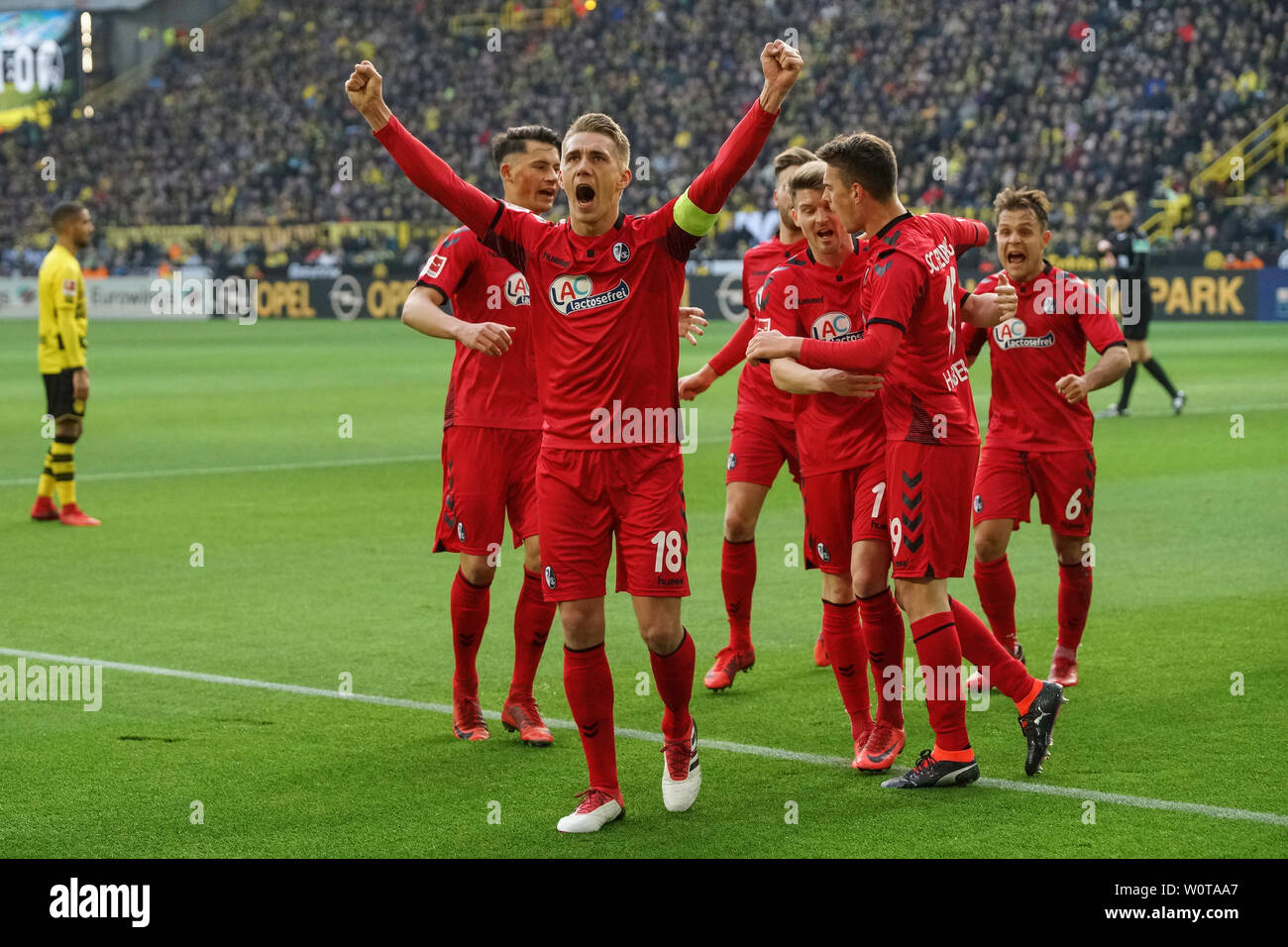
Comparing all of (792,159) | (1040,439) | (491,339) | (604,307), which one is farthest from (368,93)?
(1040,439)

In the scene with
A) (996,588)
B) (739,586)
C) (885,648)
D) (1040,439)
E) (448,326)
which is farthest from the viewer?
(739,586)

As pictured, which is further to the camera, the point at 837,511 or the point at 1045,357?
→ the point at 1045,357

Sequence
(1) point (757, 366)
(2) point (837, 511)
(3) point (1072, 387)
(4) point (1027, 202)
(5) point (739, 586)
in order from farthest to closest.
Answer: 1. (1) point (757, 366)
2. (5) point (739, 586)
3. (4) point (1027, 202)
4. (3) point (1072, 387)
5. (2) point (837, 511)

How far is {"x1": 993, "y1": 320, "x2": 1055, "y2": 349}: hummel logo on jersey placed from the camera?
7.38 metres

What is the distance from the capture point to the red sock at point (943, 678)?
5742 millimetres

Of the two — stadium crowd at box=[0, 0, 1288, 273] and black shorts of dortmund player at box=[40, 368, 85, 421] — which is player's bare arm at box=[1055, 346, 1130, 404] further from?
stadium crowd at box=[0, 0, 1288, 273]

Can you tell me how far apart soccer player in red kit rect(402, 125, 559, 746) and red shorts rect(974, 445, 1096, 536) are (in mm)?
2016

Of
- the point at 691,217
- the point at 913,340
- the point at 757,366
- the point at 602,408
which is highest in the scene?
the point at 691,217

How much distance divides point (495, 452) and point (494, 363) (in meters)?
0.36

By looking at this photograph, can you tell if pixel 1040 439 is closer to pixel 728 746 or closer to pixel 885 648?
pixel 885 648

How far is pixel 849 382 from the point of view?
5.50m

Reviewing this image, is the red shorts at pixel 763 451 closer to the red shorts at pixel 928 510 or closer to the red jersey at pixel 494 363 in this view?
the red jersey at pixel 494 363

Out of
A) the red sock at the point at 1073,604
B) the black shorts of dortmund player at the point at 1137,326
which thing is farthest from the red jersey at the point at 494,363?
the black shorts of dortmund player at the point at 1137,326

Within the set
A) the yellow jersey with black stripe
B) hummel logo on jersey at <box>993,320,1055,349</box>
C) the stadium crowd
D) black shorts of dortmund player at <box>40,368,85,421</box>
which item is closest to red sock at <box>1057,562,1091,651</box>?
hummel logo on jersey at <box>993,320,1055,349</box>
